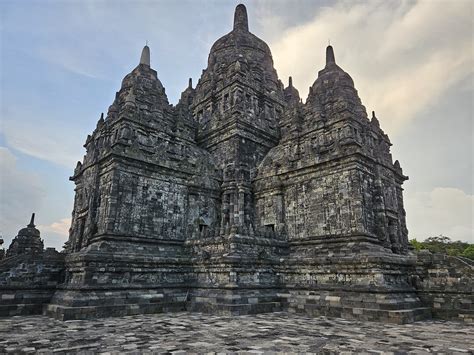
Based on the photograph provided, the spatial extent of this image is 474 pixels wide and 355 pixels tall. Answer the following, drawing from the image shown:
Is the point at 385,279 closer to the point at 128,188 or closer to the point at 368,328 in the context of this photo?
the point at 368,328

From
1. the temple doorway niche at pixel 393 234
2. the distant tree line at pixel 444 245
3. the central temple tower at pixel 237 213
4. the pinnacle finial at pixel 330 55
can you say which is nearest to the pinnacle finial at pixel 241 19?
the central temple tower at pixel 237 213

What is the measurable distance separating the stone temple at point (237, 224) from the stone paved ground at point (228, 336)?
5.35ft

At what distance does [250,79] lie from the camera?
2727 centimetres

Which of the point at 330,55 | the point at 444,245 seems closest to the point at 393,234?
the point at 330,55

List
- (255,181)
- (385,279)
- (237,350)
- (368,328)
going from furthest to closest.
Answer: (255,181) < (385,279) < (368,328) < (237,350)

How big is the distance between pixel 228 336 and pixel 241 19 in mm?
31760

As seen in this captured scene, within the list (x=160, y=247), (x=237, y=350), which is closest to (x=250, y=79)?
(x=160, y=247)

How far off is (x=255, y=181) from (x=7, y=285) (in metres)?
15.0

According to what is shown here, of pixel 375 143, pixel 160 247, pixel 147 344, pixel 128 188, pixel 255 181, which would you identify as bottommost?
pixel 147 344

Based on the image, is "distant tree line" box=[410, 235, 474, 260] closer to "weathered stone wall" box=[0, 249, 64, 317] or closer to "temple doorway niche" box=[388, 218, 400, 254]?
"temple doorway niche" box=[388, 218, 400, 254]

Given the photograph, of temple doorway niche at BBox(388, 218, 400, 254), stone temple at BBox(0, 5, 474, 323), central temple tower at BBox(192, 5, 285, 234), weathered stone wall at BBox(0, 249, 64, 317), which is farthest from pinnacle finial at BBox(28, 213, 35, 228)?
temple doorway niche at BBox(388, 218, 400, 254)

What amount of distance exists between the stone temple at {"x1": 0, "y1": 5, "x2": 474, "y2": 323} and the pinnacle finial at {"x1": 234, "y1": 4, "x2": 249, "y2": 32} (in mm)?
8860

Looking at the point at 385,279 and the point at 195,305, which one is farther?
the point at 195,305

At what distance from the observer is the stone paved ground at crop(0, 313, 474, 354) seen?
826 centimetres
